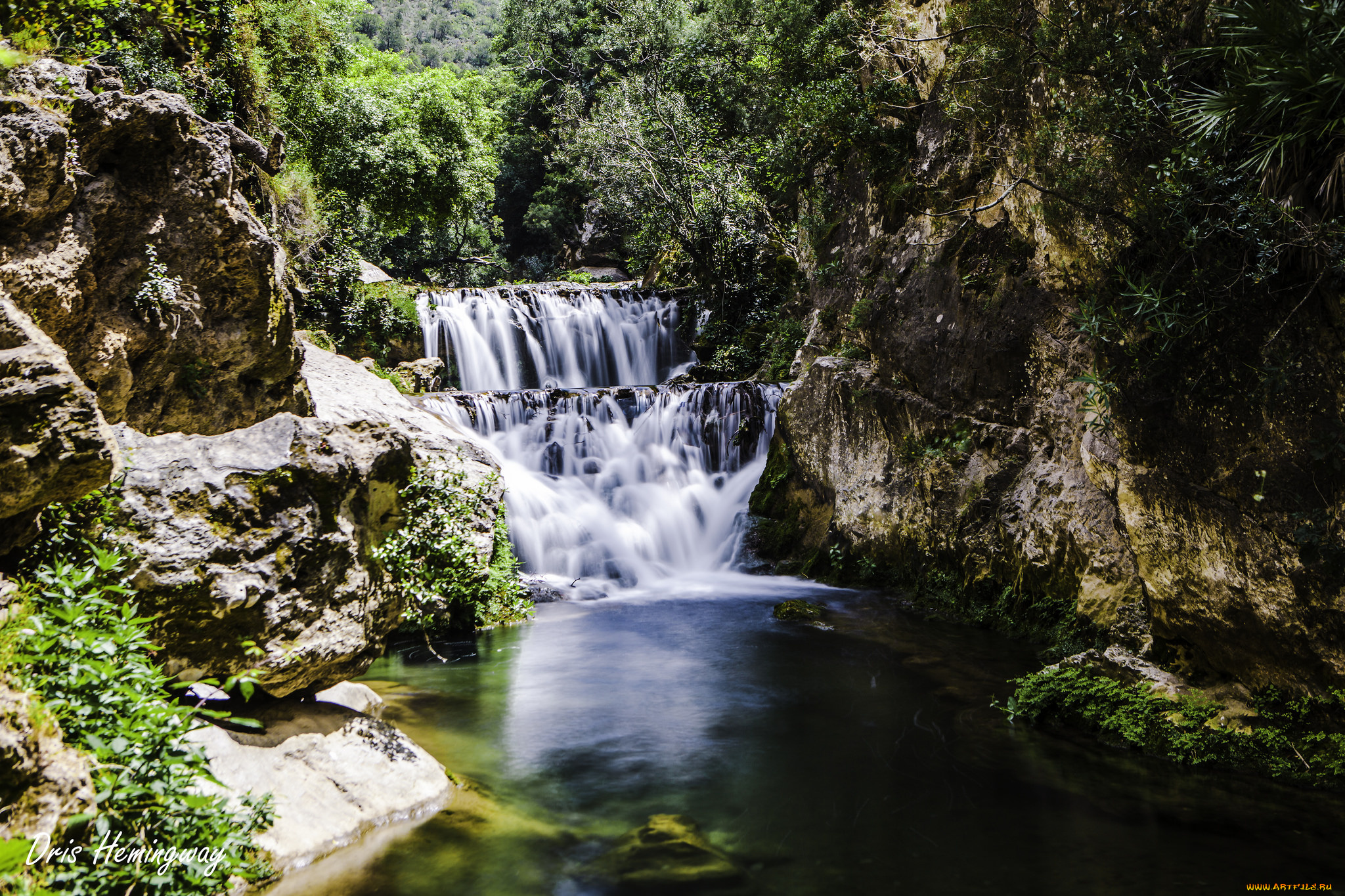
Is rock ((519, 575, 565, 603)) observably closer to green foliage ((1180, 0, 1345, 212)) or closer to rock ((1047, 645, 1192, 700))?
rock ((1047, 645, 1192, 700))

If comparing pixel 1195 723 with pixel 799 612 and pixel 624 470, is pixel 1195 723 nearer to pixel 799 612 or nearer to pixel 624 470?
pixel 799 612

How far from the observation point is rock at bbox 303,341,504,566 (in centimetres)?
941

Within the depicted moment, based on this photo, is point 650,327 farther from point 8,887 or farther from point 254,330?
point 8,887

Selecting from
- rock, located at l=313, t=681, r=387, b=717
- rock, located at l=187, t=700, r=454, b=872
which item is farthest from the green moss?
rock, located at l=187, t=700, r=454, b=872

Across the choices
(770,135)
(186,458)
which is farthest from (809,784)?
(770,135)

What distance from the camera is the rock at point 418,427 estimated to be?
941cm

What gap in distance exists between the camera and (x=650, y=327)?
21.6 meters

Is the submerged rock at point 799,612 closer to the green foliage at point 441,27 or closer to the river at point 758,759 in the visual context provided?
the river at point 758,759

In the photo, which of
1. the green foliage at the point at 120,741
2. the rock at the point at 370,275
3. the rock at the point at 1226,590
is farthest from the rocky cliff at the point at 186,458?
the rock at the point at 370,275

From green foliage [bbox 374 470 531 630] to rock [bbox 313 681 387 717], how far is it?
0.74 m

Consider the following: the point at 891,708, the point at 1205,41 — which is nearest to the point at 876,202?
the point at 1205,41

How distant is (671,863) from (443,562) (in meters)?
4.15

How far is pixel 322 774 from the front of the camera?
497 centimetres

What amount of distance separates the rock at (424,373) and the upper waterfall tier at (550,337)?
109 centimetres
